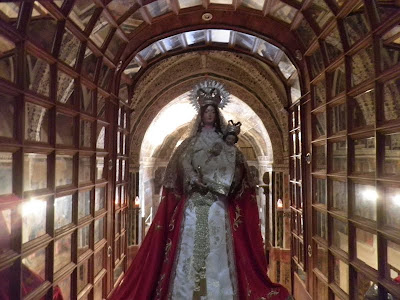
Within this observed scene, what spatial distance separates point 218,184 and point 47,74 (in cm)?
167

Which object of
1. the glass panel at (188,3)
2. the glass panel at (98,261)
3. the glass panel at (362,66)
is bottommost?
the glass panel at (98,261)

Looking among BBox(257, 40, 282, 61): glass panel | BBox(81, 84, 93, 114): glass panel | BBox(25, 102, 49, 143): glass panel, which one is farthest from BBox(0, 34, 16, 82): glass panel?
BBox(257, 40, 282, 61): glass panel

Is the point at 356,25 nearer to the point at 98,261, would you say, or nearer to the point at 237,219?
the point at 237,219

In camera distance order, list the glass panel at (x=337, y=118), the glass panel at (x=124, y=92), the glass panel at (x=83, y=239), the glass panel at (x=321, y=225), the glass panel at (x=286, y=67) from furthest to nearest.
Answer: the glass panel at (x=124, y=92), the glass panel at (x=286, y=67), the glass panel at (x=321, y=225), the glass panel at (x=83, y=239), the glass panel at (x=337, y=118)

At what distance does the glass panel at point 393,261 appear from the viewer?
214 cm

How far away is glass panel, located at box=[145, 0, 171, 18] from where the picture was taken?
3.70m

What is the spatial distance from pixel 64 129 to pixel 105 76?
51.4 inches

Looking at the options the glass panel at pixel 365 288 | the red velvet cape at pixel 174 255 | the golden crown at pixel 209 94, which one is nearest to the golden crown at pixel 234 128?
the golden crown at pixel 209 94

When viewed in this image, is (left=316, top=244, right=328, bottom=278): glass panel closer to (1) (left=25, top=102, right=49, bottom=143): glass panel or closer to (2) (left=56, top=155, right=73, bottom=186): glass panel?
(2) (left=56, top=155, right=73, bottom=186): glass panel

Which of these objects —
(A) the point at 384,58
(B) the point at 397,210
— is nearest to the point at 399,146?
(B) the point at 397,210

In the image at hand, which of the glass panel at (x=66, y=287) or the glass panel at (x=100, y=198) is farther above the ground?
the glass panel at (x=100, y=198)

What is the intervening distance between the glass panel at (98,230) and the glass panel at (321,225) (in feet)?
8.47

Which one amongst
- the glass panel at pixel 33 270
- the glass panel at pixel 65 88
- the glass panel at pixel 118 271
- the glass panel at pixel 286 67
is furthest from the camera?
the glass panel at pixel 286 67

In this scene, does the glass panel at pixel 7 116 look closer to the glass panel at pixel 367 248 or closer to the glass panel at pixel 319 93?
the glass panel at pixel 367 248
